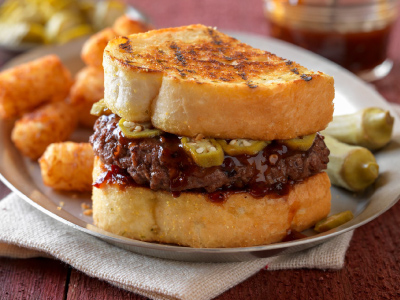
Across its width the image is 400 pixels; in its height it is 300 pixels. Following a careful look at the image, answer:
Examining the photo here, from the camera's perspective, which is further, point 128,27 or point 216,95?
point 128,27

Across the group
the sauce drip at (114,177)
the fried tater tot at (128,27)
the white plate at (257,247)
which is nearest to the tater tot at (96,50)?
the fried tater tot at (128,27)

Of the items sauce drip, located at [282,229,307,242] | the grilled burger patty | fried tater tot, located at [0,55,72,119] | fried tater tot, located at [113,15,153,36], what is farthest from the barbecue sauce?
fried tater tot, located at [113,15,153,36]

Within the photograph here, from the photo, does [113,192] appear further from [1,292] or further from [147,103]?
[1,292]

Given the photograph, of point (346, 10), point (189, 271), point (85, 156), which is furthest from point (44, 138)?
point (346, 10)

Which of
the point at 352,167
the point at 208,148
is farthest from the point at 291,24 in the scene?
the point at 208,148

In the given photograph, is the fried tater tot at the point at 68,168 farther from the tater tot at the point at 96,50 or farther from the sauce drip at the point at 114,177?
the tater tot at the point at 96,50

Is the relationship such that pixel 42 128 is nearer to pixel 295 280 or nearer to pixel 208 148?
pixel 208 148

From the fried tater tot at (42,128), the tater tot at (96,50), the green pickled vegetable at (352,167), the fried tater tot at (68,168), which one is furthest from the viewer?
the tater tot at (96,50)
